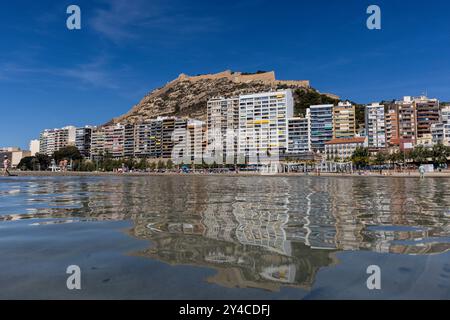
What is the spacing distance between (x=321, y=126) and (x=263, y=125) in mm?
21106

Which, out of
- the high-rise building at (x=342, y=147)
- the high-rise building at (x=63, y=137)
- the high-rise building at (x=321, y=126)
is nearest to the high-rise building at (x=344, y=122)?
the high-rise building at (x=321, y=126)

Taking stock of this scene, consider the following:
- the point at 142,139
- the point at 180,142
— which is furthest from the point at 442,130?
the point at 142,139

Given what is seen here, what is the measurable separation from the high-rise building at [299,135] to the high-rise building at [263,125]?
1851 millimetres

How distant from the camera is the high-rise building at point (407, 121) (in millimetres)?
111062

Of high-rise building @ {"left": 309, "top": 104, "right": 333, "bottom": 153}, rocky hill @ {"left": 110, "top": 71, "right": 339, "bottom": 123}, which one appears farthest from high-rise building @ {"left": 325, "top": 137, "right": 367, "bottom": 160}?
rocky hill @ {"left": 110, "top": 71, "right": 339, "bottom": 123}

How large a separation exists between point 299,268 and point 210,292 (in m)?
1.17

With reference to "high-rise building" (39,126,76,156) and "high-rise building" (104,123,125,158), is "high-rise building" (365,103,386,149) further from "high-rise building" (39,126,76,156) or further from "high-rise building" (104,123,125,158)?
"high-rise building" (39,126,76,156)

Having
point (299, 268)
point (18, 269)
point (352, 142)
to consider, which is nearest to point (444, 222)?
point (299, 268)

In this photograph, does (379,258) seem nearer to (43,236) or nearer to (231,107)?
(43,236)

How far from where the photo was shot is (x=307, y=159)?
111 metres

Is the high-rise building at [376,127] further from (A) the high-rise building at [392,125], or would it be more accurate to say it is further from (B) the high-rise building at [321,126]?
(B) the high-rise building at [321,126]

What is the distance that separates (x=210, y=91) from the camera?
178250mm

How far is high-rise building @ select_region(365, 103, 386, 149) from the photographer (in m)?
113

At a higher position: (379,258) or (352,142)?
(352,142)
